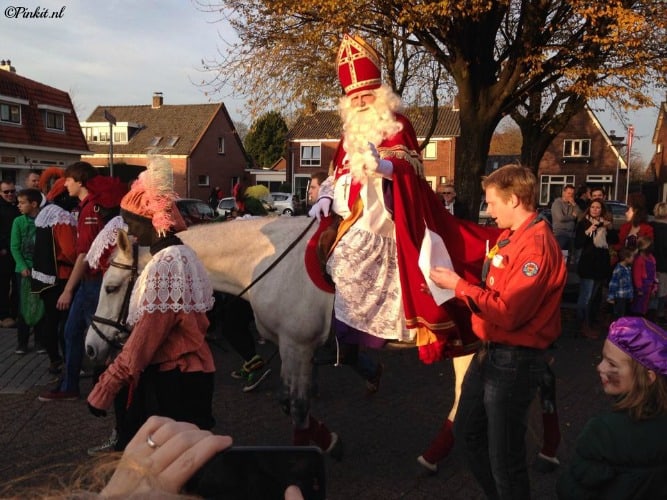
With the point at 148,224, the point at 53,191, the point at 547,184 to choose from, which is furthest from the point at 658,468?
the point at 547,184

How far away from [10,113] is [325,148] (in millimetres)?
23269

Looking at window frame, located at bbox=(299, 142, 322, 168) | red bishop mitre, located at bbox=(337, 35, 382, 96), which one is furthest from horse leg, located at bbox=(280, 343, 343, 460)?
window frame, located at bbox=(299, 142, 322, 168)

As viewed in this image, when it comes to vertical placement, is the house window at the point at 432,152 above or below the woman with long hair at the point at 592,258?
above

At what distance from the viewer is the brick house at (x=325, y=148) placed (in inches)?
1617

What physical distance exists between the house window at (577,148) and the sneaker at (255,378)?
4078 cm

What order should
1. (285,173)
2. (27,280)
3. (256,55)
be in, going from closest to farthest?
1. (27,280)
2. (256,55)
3. (285,173)

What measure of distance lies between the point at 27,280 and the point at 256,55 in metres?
7.64

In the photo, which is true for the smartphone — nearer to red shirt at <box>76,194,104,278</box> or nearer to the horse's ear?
the horse's ear

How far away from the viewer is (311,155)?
44.7 metres

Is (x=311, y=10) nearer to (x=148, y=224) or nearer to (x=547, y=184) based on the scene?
(x=148, y=224)

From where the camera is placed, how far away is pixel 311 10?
35.4ft

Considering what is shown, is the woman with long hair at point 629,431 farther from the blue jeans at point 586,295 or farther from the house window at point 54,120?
the house window at point 54,120

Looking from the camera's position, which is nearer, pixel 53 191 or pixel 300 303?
pixel 300 303

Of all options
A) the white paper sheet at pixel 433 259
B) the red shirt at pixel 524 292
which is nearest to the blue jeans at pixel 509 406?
the red shirt at pixel 524 292
